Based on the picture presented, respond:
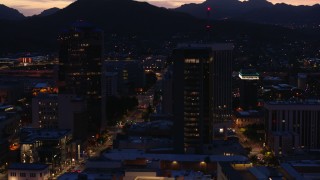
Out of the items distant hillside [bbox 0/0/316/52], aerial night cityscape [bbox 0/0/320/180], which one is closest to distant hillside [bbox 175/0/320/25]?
distant hillside [bbox 0/0/316/52]

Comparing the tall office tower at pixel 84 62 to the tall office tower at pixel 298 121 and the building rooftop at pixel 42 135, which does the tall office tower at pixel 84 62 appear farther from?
the tall office tower at pixel 298 121

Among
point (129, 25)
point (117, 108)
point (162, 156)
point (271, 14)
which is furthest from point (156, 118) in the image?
point (271, 14)

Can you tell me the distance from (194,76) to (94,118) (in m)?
8.76

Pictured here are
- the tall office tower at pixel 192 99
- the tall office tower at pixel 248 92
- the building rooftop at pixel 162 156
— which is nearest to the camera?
the building rooftop at pixel 162 156

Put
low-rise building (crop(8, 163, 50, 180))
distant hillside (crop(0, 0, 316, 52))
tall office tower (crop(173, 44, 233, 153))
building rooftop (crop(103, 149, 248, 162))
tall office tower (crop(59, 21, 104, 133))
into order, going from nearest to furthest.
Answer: low-rise building (crop(8, 163, 50, 180)), building rooftop (crop(103, 149, 248, 162)), tall office tower (crop(173, 44, 233, 153)), tall office tower (crop(59, 21, 104, 133)), distant hillside (crop(0, 0, 316, 52))

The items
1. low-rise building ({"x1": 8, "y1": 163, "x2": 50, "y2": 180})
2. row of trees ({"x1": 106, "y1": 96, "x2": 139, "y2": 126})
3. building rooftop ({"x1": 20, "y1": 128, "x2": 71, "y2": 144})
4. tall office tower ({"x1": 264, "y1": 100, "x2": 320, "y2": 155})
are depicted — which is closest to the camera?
low-rise building ({"x1": 8, "y1": 163, "x2": 50, "y2": 180})

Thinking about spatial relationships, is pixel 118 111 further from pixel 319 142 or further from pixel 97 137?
pixel 319 142

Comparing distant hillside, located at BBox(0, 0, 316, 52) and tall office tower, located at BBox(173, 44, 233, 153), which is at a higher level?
Answer: distant hillside, located at BBox(0, 0, 316, 52)

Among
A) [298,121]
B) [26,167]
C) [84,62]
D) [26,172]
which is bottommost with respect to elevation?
[26,172]

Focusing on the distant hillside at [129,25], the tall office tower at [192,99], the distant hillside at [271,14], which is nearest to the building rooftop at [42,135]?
the tall office tower at [192,99]

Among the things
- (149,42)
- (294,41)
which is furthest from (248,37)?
(149,42)

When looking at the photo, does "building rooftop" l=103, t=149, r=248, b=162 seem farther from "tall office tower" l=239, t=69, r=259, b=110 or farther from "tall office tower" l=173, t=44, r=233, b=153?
"tall office tower" l=239, t=69, r=259, b=110

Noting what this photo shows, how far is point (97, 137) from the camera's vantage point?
2905cm

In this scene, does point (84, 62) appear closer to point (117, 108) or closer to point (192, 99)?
point (117, 108)
